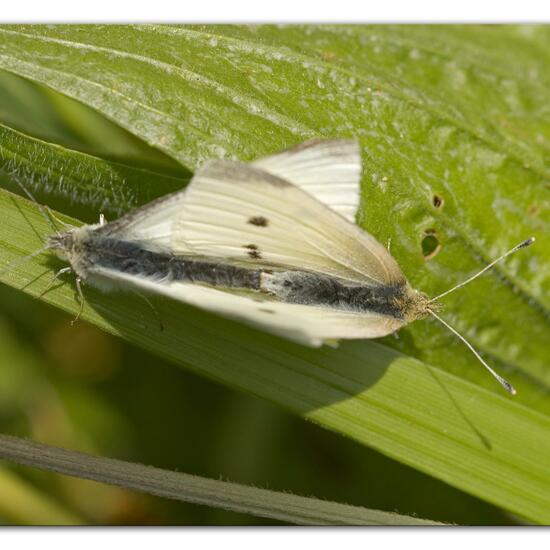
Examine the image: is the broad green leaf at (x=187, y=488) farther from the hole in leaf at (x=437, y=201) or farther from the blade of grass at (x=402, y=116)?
the hole in leaf at (x=437, y=201)

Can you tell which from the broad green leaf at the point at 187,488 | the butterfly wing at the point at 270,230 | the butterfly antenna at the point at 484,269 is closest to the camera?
the butterfly wing at the point at 270,230

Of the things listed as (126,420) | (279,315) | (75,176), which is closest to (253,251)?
(279,315)

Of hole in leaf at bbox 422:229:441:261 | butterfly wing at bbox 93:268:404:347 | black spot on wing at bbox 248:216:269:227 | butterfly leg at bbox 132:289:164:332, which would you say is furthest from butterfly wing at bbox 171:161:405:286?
hole in leaf at bbox 422:229:441:261

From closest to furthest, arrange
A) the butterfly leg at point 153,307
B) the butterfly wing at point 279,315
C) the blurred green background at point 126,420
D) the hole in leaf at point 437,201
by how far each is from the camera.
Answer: the butterfly wing at point 279,315, the butterfly leg at point 153,307, the hole in leaf at point 437,201, the blurred green background at point 126,420

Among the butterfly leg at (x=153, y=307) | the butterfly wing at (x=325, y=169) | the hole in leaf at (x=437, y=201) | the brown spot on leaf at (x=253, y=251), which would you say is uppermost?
the hole in leaf at (x=437, y=201)

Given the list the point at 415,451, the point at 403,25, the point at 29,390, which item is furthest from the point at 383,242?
the point at 29,390

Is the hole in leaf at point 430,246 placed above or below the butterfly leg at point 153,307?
above

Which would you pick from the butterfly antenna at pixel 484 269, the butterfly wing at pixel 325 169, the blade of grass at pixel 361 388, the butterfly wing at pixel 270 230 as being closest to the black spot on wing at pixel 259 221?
the butterfly wing at pixel 270 230
